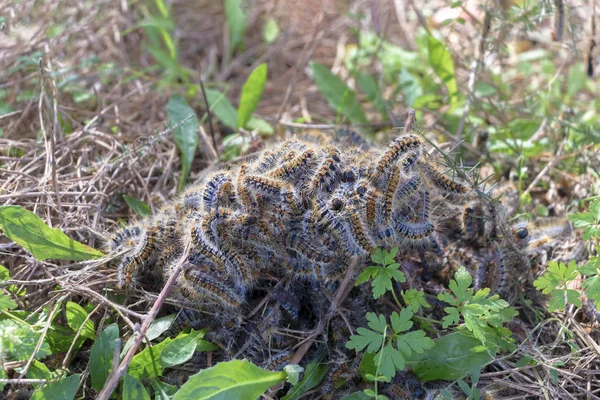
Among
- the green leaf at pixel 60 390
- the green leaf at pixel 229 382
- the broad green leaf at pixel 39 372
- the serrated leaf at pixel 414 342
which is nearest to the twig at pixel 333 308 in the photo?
the green leaf at pixel 229 382

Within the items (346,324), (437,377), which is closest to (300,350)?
(346,324)

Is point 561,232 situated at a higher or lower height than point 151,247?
lower

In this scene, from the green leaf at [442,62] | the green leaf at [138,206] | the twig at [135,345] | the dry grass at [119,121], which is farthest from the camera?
the green leaf at [442,62]

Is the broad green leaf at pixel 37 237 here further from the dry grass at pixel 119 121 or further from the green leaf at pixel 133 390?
the green leaf at pixel 133 390

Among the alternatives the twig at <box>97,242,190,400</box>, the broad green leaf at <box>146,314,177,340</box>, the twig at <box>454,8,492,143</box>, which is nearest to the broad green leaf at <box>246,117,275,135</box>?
the twig at <box>454,8,492,143</box>

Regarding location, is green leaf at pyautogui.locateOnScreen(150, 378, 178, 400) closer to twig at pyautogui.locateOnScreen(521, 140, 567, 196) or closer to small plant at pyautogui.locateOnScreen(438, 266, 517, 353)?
small plant at pyautogui.locateOnScreen(438, 266, 517, 353)

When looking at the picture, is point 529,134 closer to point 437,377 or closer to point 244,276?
point 437,377
